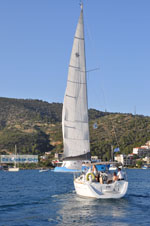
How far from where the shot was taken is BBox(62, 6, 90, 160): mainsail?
37219 millimetres

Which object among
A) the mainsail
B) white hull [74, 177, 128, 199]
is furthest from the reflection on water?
the mainsail

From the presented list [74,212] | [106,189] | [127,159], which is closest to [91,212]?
[74,212]

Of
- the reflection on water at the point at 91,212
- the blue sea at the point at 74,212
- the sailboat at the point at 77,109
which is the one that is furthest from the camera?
the sailboat at the point at 77,109

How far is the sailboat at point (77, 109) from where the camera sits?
37188 mm

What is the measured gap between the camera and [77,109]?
3766cm

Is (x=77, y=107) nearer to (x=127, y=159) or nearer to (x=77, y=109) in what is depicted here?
(x=77, y=109)

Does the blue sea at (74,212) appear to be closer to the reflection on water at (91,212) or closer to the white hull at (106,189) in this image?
the reflection on water at (91,212)

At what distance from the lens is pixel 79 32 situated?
3844 cm

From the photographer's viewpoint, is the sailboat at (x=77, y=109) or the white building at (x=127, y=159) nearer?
the sailboat at (x=77, y=109)

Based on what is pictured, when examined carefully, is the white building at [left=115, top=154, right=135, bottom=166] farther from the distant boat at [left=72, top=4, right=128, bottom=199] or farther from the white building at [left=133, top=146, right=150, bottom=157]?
the distant boat at [left=72, top=4, right=128, bottom=199]

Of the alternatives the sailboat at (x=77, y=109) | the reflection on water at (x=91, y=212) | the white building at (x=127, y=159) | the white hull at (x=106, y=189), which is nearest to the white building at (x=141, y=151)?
the white building at (x=127, y=159)

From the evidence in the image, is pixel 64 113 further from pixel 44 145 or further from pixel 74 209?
pixel 44 145

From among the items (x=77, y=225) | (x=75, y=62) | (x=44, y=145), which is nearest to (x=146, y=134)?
(x=44, y=145)

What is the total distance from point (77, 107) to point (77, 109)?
0.63 ft
